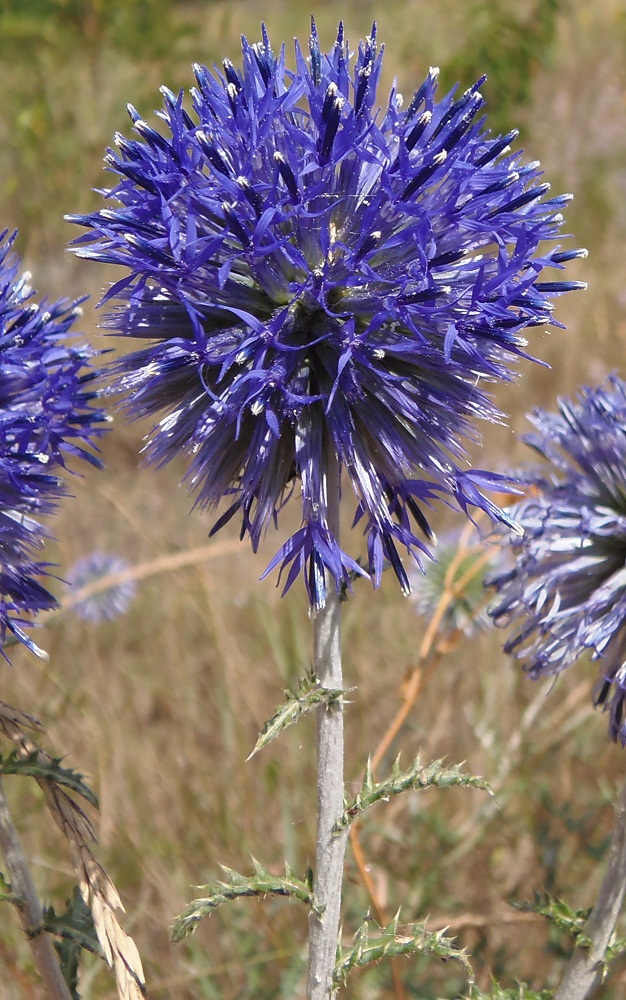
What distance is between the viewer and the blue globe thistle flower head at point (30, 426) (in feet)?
6.85

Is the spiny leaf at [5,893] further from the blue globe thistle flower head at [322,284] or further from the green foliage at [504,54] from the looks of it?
the green foliage at [504,54]

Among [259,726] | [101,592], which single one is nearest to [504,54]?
[101,592]

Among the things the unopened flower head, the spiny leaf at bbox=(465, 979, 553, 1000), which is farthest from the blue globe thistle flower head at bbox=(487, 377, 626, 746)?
the unopened flower head

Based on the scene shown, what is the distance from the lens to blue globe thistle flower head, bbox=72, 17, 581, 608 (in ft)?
6.12

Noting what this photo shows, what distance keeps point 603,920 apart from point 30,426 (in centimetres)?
181

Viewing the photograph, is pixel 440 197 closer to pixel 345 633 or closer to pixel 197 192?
pixel 197 192

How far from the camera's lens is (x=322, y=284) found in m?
1.89

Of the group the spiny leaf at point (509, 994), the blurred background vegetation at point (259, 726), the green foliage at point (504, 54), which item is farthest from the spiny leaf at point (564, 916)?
the green foliage at point (504, 54)

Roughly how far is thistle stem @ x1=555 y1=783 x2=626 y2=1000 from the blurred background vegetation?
0.61 meters

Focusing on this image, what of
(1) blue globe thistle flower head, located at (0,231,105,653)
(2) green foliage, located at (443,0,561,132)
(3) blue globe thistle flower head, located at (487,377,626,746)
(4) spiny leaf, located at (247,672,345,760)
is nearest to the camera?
(4) spiny leaf, located at (247,672,345,760)

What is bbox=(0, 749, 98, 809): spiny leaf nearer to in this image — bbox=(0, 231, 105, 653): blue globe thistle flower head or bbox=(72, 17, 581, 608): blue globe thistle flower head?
bbox=(0, 231, 105, 653): blue globe thistle flower head

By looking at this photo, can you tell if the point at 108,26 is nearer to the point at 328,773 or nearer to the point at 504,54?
the point at 504,54

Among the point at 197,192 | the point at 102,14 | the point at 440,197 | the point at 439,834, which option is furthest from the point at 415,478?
the point at 102,14

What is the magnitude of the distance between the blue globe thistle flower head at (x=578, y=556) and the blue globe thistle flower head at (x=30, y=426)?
46.4 inches
